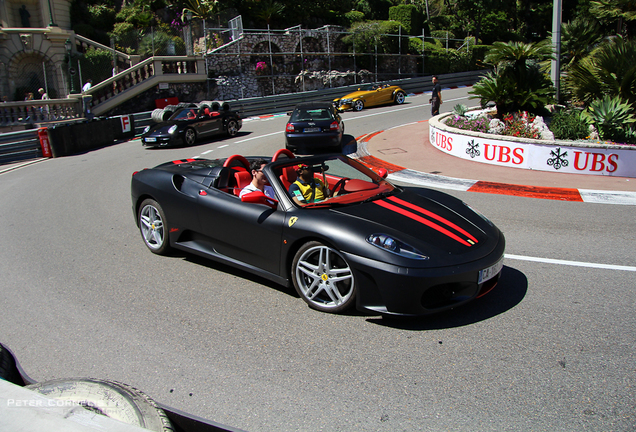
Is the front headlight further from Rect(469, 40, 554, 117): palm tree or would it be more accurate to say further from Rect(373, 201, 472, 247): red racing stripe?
Rect(469, 40, 554, 117): palm tree

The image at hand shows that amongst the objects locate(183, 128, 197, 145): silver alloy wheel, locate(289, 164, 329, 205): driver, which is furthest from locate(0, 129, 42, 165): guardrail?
locate(289, 164, 329, 205): driver

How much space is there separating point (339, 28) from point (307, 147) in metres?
25.0

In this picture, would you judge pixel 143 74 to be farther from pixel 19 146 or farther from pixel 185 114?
pixel 19 146

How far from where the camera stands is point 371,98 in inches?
1042

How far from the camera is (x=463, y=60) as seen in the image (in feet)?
138

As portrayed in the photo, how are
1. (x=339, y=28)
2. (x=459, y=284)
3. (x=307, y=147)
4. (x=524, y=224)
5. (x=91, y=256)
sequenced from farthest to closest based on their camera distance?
(x=339, y=28) < (x=307, y=147) < (x=524, y=224) < (x=91, y=256) < (x=459, y=284)

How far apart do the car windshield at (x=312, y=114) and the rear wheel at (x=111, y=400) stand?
12.4 m

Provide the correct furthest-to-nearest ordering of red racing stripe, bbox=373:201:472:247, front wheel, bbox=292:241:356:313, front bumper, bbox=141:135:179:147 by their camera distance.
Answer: front bumper, bbox=141:135:179:147
red racing stripe, bbox=373:201:472:247
front wheel, bbox=292:241:356:313

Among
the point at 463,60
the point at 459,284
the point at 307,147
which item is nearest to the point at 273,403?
the point at 459,284

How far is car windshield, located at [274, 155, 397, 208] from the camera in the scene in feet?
17.2

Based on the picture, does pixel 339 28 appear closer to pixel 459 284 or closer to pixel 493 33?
pixel 493 33

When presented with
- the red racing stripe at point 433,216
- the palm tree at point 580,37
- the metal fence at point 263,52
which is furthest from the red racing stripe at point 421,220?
the metal fence at point 263,52

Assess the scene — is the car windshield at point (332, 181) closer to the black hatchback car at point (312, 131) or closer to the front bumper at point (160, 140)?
the black hatchback car at point (312, 131)

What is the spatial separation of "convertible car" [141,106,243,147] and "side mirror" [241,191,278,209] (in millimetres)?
13257
